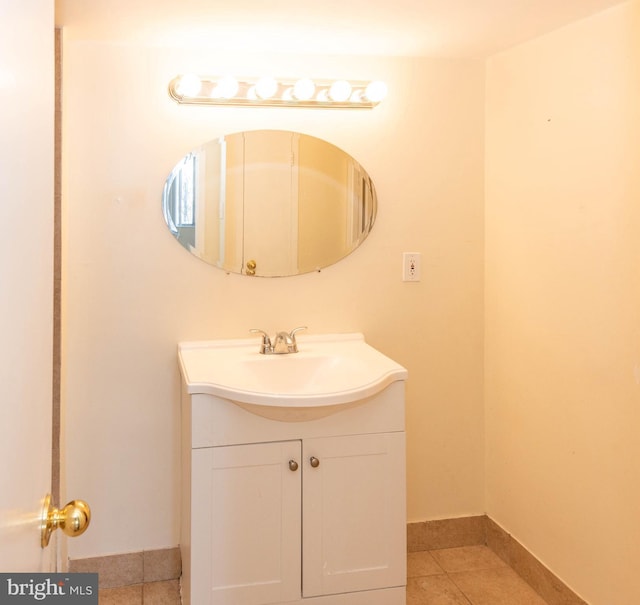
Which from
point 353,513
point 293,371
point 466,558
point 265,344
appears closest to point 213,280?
point 265,344

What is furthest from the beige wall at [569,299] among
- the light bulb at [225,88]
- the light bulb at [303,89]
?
the light bulb at [225,88]

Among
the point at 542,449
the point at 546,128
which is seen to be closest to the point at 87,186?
the point at 546,128

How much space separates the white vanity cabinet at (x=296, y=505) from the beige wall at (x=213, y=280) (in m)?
0.49

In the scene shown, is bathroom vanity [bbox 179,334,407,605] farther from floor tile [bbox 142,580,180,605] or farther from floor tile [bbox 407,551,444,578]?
floor tile [bbox 407,551,444,578]

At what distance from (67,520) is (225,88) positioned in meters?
1.76

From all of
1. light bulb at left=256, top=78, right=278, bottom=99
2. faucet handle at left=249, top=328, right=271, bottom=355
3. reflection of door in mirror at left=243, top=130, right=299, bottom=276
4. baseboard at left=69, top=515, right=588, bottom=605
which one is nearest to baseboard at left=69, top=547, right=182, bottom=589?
baseboard at left=69, top=515, right=588, bottom=605

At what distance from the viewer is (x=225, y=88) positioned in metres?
2.29

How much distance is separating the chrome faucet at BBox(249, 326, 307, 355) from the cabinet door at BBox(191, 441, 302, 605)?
0.47 meters

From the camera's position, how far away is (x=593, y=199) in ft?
6.63

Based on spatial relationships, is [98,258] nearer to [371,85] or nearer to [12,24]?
[371,85]

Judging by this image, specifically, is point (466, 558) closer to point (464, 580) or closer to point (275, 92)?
point (464, 580)

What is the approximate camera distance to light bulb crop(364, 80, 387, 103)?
2.38 m

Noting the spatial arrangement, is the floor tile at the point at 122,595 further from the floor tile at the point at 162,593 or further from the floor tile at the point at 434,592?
the floor tile at the point at 434,592

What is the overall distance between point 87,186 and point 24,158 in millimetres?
1649
